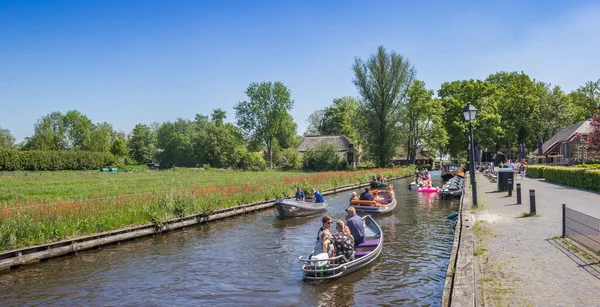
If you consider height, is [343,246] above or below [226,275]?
above

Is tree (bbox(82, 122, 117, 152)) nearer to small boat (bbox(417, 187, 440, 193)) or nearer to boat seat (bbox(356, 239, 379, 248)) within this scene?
small boat (bbox(417, 187, 440, 193))

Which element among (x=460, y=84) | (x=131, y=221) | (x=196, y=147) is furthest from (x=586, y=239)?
(x=196, y=147)

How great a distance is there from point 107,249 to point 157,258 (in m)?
2.79

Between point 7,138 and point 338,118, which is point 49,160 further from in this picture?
point 338,118

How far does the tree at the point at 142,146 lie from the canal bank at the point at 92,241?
105 m

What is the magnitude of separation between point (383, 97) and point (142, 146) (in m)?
79.6

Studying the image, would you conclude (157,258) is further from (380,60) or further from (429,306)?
(380,60)

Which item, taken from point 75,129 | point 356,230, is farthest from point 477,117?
point 75,129

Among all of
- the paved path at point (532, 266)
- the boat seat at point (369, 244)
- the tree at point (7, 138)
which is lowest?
the boat seat at point (369, 244)

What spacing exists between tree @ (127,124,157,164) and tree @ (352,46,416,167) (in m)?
73.0

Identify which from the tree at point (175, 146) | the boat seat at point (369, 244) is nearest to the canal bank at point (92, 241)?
the boat seat at point (369, 244)

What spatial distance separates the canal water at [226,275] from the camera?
10969 mm

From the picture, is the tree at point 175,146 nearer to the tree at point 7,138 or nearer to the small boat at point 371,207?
the tree at point 7,138

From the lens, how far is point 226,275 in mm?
13070
